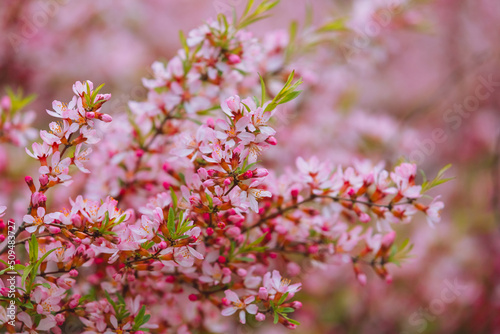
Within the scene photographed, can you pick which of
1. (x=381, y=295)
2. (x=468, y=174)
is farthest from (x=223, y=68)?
(x=468, y=174)

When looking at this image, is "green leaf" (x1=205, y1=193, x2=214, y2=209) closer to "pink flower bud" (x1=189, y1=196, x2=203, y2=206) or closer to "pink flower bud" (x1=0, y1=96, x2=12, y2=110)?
"pink flower bud" (x1=189, y1=196, x2=203, y2=206)

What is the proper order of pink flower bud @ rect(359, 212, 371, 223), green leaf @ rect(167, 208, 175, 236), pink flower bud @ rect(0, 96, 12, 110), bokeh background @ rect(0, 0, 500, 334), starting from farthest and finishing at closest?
1. bokeh background @ rect(0, 0, 500, 334)
2. pink flower bud @ rect(0, 96, 12, 110)
3. pink flower bud @ rect(359, 212, 371, 223)
4. green leaf @ rect(167, 208, 175, 236)

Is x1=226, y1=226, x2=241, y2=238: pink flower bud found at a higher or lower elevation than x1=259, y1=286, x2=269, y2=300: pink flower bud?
higher

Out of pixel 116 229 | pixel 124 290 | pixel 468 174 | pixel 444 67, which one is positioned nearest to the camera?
pixel 116 229

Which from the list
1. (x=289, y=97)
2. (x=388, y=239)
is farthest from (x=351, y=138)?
(x=289, y=97)

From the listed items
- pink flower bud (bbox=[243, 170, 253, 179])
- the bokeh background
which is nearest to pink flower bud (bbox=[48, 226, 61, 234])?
pink flower bud (bbox=[243, 170, 253, 179])

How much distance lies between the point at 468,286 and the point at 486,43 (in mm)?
1347

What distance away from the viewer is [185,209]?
0.62 metres

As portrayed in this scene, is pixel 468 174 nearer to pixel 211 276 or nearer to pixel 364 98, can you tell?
pixel 364 98

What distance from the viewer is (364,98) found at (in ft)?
8.14

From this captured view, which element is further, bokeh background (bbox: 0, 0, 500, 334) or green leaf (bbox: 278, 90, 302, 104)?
bokeh background (bbox: 0, 0, 500, 334)

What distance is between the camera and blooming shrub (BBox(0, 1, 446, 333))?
577 mm

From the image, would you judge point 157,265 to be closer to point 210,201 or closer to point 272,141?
point 210,201

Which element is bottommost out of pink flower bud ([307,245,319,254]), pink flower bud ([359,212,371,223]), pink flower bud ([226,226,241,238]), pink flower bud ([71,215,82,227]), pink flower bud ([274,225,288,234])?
pink flower bud ([71,215,82,227])
